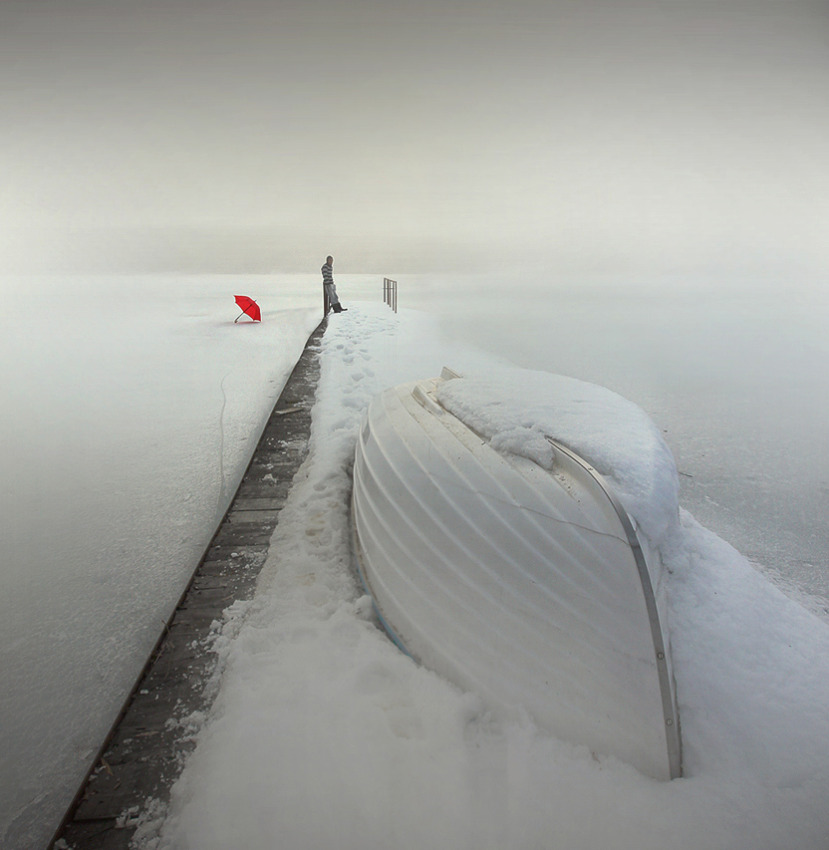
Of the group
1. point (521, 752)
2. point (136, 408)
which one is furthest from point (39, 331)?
point (521, 752)

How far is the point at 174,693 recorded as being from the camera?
5.16ft

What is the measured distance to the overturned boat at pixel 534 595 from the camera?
4.11ft

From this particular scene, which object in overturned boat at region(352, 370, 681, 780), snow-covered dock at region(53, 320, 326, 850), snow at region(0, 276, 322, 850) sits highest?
overturned boat at region(352, 370, 681, 780)

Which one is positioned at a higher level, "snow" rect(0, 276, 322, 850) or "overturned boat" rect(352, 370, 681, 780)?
"overturned boat" rect(352, 370, 681, 780)

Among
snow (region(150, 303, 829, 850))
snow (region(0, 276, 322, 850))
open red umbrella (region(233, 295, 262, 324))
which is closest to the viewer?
snow (region(150, 303, 829, 850))

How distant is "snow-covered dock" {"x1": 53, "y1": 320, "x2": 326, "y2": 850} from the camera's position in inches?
49.3

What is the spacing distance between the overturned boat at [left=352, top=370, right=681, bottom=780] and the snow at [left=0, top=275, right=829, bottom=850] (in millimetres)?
79

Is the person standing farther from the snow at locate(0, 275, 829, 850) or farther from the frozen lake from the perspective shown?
the snow at locate(0, 275, 829, 850)

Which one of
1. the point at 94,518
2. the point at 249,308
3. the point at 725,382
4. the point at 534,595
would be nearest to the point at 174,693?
the point at 534,595

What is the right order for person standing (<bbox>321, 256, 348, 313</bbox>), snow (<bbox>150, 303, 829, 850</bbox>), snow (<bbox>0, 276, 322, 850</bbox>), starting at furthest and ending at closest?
person standing (<bbox>321, 256, 348, 313</bbox>) → snow (<bbox>0, 276, 322, 850</bbox>) → snow (<bbox>150, 303, 829, 850</bbox>)

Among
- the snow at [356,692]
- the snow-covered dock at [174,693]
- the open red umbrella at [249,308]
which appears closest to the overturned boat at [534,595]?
the snow at [356,692]

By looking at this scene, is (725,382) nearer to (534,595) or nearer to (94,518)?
(534,595)

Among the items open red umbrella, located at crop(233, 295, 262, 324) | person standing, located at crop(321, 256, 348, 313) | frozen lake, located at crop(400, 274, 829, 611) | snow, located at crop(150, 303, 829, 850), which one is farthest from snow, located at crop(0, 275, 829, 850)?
open red umbrella, located at crop(233, 295, 262, 324)

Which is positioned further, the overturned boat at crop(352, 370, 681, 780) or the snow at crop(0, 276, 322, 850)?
the snow at crop(0, 276, 322, 850)
